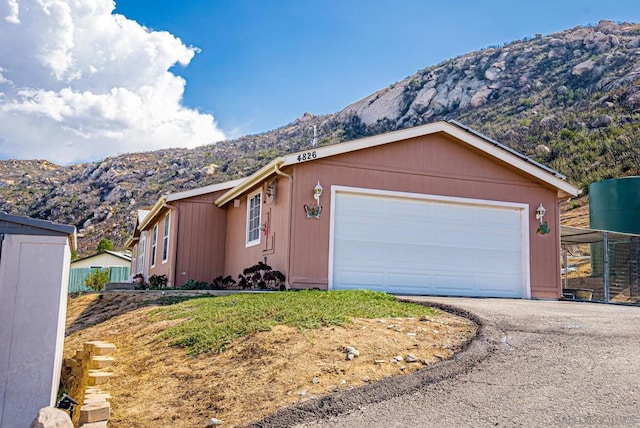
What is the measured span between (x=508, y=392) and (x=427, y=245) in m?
7.96

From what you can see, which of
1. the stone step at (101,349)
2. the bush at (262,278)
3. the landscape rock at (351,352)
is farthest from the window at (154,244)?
the landscape rock at (351,352)

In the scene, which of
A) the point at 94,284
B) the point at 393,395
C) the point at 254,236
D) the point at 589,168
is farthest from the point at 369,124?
the point at 393,395

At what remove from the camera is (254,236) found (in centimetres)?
1481

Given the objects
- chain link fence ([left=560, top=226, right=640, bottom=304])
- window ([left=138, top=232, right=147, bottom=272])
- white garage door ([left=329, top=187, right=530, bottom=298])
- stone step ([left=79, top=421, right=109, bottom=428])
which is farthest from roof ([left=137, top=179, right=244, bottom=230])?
stone step ([left=79, top=421, right=109, bottom=428])

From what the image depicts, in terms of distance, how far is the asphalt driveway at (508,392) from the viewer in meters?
4.85

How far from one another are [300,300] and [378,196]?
4420 millimetres

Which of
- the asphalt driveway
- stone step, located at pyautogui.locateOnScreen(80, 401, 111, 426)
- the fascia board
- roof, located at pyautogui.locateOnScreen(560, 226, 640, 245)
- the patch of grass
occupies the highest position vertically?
the fascia board

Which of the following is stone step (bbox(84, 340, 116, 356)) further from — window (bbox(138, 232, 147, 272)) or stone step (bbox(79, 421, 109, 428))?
window (bbox(138, 232, 147, 272))

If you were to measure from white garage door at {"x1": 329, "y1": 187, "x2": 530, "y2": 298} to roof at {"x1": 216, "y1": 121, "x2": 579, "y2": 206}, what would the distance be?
852 millimetres

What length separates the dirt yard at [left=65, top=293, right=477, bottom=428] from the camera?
5734mm

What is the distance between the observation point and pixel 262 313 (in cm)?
829

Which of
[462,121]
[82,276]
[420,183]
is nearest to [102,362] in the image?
[420,183]

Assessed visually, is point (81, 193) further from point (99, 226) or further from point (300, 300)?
point (300, 300)

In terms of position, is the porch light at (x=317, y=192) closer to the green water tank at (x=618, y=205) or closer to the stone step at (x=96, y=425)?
the stone step at (x=96, y=425)
